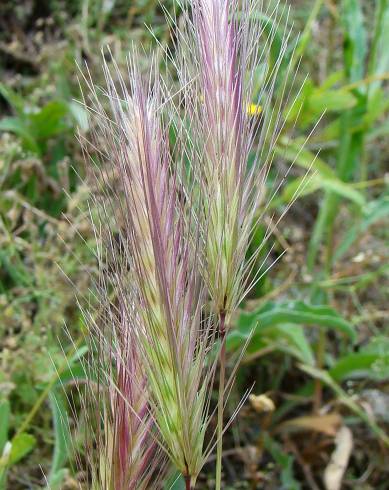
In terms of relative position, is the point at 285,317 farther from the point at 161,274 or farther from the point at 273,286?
the point at 161,274

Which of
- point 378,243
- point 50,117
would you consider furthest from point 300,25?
point 50,117

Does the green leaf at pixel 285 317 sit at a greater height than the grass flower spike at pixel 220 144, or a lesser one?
lesser

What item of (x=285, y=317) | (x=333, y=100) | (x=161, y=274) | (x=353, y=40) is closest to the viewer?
(x=161, y=274)

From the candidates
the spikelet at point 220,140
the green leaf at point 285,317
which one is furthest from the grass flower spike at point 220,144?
the green leaf at point 285,317

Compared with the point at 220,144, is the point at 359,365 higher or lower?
lower

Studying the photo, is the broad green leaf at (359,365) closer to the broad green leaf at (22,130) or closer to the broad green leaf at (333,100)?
the broad green leaf at (333,100)

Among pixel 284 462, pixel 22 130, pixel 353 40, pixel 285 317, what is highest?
pixel 353 40

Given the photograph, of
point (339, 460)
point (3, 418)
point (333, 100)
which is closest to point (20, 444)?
point (3, 418)

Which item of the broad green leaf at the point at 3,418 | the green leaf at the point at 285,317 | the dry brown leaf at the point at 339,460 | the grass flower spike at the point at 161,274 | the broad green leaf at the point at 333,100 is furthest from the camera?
the broad green leaf at the point at 333,100

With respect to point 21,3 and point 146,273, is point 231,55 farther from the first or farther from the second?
point 21,3

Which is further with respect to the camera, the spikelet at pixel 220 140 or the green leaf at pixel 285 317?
the green leaf at pixel 285 317
